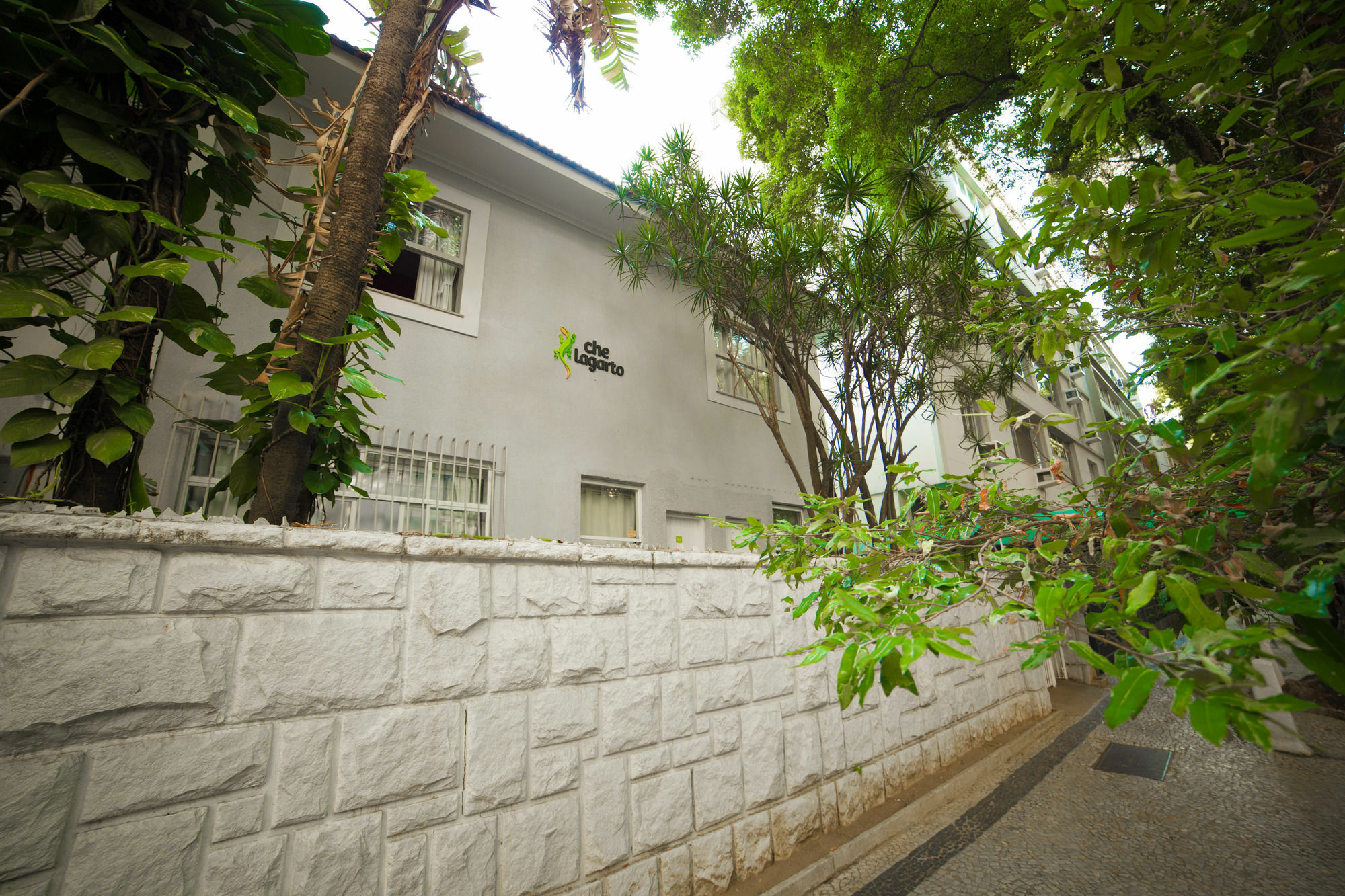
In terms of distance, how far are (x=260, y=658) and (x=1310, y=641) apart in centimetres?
229

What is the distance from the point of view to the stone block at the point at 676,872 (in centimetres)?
236

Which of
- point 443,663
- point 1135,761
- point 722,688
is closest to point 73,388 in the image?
point 443,663

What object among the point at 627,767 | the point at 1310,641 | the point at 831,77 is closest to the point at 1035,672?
the point at 627,767

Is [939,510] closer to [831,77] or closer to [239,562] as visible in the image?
[239,562]

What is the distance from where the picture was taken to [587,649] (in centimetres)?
235

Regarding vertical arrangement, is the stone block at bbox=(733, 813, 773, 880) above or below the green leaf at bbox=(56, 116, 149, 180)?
below

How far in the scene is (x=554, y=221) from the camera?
6062 millimetres

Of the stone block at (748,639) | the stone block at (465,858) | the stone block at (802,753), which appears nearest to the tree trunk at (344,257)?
the stone block at (465,858)

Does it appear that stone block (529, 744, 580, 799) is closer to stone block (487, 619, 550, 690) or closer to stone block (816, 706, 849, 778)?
stone block (487, 619, 550, 690)

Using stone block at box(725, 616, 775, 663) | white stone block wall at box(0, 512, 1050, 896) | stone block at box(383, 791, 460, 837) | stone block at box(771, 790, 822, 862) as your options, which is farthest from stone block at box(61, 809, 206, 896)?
stone block at box(771, 790, 822, 862)

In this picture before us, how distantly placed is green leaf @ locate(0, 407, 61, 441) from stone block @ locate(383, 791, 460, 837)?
1.44 meters

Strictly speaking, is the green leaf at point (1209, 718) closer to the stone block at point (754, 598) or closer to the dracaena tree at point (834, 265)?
the stone block at point (754, 598)

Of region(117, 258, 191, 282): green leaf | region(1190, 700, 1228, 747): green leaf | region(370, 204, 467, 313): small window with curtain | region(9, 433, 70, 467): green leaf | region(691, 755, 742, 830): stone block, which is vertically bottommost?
Answer: region(691, 755, 742, 830): stone block

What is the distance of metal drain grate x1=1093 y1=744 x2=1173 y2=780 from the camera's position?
4297mm
